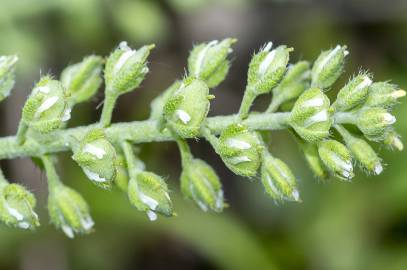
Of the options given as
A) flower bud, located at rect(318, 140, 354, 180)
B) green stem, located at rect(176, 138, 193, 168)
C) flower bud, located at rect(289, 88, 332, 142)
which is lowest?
green stem, located at rect(176, 138, 193, 168)

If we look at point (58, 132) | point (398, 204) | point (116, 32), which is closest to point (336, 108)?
point (58, 132)

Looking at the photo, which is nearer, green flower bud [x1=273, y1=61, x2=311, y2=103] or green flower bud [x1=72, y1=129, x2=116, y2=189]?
green flower bud [x1=72, y1=129, x2=116, y2=189]

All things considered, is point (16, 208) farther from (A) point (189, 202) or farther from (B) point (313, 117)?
(A) point (189, 202)

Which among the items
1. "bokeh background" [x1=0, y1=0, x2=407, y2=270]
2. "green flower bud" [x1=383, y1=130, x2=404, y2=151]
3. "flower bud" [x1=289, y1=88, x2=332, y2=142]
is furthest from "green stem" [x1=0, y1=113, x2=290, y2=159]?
"bokeh background" [x1=0, y1=0, x2=407, y2=270]

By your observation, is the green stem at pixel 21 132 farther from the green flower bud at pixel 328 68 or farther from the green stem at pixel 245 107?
the green flower bud at pixel 328 68

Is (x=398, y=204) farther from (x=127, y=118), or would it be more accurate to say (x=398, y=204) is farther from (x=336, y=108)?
(x=336, y=108)

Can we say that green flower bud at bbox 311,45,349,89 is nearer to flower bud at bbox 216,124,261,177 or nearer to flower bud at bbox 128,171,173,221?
flower bud at bbox 216,124,261,177

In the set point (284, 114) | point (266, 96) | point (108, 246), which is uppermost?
point (284, 114)
